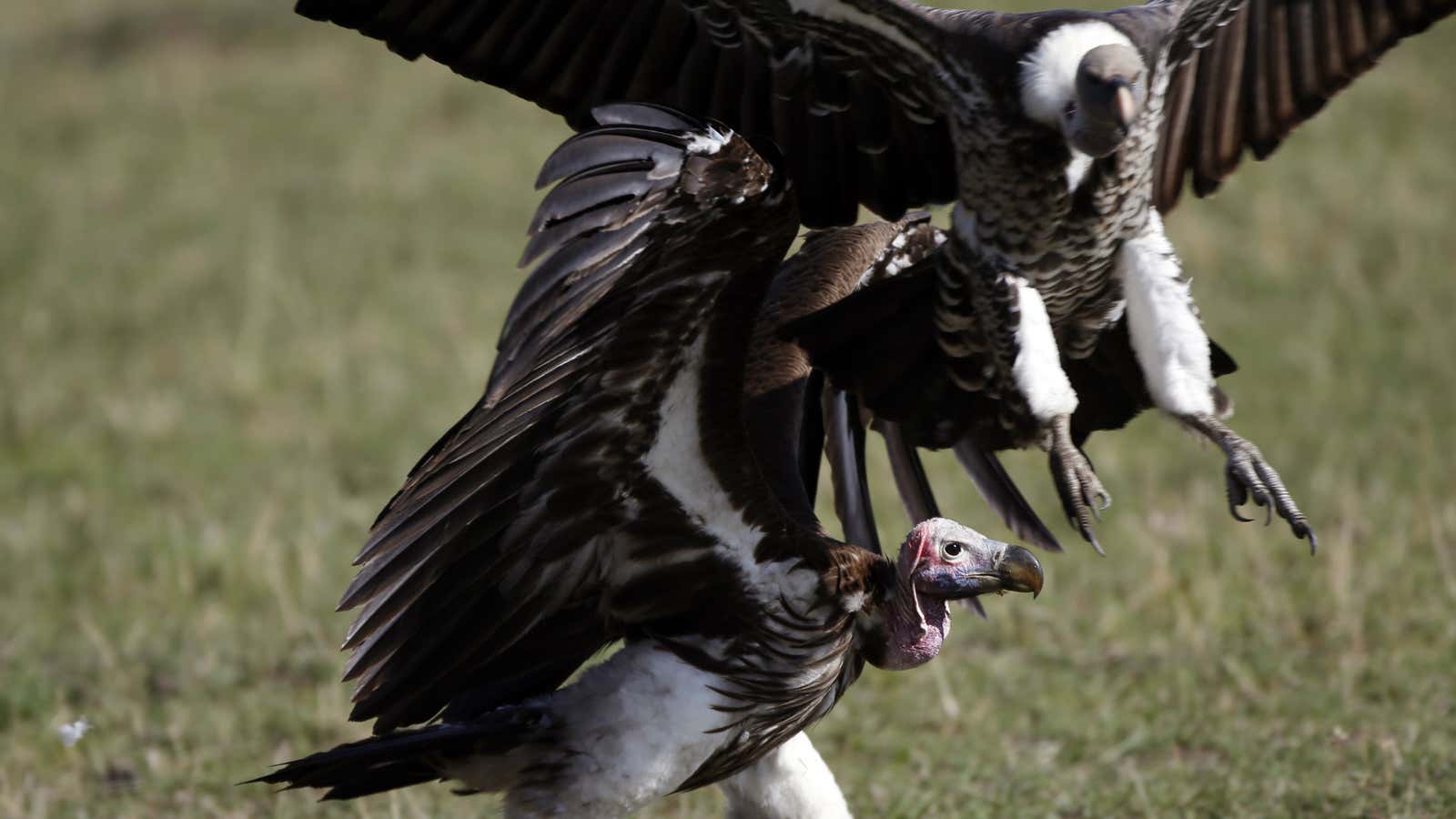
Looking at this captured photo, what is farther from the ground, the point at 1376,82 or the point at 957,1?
the point at 957,1

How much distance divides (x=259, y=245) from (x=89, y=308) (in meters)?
1.09

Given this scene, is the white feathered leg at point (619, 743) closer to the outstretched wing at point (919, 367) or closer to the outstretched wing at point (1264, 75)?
the outstretched wing at point (919, 367)

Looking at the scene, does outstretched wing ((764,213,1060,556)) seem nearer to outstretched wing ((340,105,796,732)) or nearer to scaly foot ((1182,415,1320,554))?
scaly foot ((1182,415,1320,554))

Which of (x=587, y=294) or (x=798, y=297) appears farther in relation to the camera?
(x=798, y=297)

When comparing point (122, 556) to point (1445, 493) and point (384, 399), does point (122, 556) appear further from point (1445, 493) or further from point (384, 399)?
point (1445, 493)

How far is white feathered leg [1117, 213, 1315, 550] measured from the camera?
399 centimetres

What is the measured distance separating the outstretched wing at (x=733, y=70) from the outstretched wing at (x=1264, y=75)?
0.85m

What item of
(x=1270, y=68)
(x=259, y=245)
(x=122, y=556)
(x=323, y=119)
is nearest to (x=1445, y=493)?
(x=1270, y=68)

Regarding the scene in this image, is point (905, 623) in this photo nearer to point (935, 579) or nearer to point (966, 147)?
point (935, 579)

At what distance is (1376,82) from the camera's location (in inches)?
438

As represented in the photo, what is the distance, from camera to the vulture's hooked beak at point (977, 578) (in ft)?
12.2

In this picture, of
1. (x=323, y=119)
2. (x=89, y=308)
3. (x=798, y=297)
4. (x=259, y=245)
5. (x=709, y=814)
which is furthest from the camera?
(x=323, y=119)

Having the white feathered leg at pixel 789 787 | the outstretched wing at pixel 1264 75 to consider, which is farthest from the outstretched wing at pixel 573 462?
the outstretched wing at pixel 1264 75

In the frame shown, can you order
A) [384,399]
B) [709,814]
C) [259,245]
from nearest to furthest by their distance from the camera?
[709,814] < [384,399] < [259,245]
